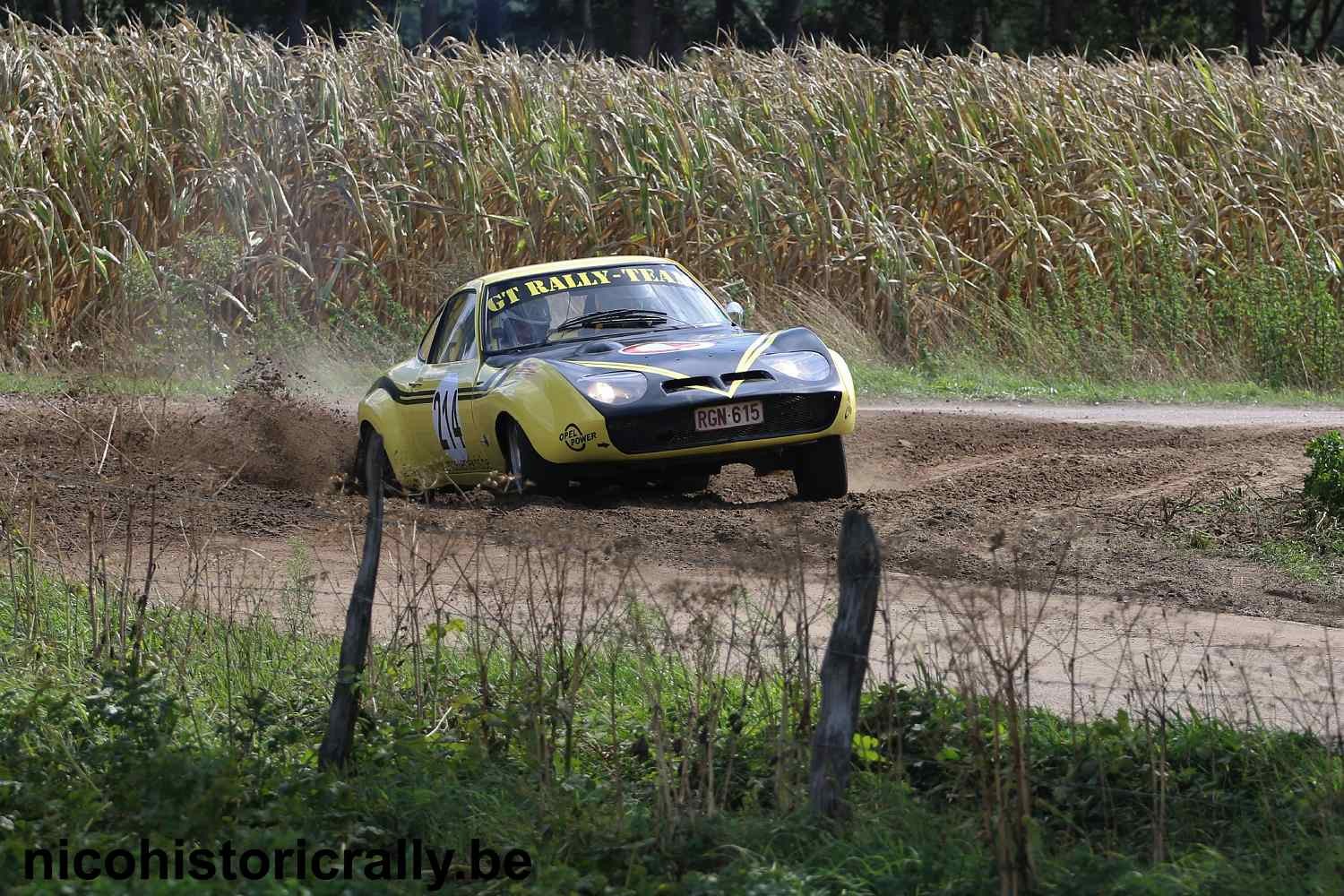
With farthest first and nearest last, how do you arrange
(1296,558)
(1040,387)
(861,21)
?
(861,21), (1040,387), (1296,558)

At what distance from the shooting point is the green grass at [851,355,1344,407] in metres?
16.3

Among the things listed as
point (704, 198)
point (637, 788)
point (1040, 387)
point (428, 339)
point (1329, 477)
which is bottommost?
point (637, 788)

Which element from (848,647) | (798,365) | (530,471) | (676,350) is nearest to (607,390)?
(676,350)

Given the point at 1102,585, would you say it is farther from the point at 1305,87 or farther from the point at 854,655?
the point at 1305,87

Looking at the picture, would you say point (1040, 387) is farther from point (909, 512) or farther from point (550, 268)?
point (909, 512)

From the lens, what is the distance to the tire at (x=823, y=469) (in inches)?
415

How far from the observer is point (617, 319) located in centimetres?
1120

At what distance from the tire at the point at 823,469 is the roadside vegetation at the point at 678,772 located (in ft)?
12.2

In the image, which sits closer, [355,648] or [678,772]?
[678,772]

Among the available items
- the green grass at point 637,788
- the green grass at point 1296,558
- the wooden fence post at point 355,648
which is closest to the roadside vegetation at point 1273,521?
the green grass at point 1296,558

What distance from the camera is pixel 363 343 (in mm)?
18141

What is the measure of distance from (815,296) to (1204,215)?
14.1ft

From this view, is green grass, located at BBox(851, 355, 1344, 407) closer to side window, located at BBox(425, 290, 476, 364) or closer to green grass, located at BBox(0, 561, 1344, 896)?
side window, located at BBox(425, 290, 476, 364)

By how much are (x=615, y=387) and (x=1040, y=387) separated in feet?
26.9
